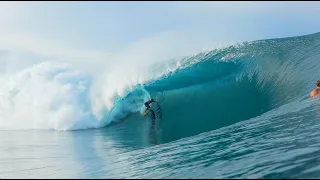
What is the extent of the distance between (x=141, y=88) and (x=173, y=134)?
21.0 ft

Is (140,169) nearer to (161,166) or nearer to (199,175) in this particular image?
(161,166)

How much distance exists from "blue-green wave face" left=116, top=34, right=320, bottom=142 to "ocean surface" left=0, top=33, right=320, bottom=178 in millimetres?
45

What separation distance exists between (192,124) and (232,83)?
4668mm

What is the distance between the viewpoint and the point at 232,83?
15.6 metres

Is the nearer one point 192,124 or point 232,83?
point 192,124

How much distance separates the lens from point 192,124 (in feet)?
37.7

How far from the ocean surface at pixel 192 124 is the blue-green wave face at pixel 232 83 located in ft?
0.15

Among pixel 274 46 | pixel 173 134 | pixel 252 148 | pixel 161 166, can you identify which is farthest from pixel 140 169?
pixel 274 46

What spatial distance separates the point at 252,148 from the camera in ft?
21.0

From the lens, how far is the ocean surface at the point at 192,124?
5.78 metres

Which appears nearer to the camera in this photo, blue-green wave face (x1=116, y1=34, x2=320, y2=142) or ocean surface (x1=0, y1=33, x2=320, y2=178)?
ocean surface (x1=0, y1=33, x2=320, y2=178)

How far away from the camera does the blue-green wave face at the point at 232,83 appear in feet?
38.6

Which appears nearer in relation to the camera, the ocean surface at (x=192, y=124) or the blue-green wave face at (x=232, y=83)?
the ocean surface at (x=192, y=124)

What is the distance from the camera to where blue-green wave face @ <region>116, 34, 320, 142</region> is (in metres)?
11.8
